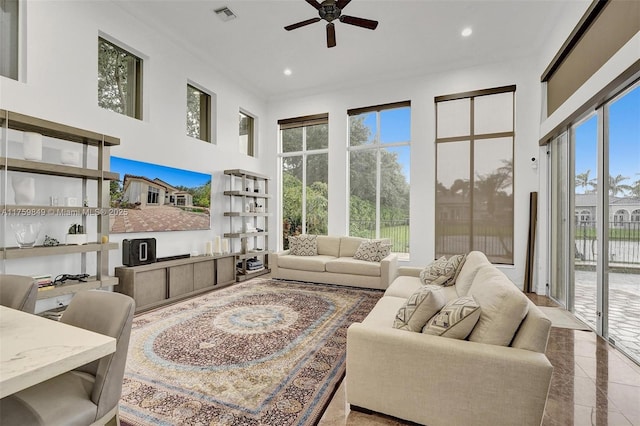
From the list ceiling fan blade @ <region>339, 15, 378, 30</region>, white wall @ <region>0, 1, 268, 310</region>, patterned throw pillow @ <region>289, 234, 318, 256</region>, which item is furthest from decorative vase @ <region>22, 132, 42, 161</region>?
patterned throw pillow @ <region>289, 234, 318, 256</region>

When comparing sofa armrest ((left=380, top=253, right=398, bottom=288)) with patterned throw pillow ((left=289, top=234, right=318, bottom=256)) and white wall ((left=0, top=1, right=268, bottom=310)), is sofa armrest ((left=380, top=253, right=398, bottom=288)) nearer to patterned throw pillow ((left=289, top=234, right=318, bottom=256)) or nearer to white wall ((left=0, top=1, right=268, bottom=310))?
patterned throw pillow ((left=289, top=234, right=318, bottom=256))

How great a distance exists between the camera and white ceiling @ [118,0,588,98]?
400cm

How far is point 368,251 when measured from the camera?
5.27 metres

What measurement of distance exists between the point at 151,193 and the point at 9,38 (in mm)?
2096

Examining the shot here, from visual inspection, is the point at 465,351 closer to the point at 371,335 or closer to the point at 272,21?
the point at 371,335

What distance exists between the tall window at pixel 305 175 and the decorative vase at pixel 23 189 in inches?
181

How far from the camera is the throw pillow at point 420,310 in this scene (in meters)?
1.82

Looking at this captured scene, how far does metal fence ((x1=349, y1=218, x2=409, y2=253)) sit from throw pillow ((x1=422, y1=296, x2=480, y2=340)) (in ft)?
14.0

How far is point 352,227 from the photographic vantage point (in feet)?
21.0

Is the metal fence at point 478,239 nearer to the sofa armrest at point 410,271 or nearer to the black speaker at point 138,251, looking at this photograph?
Answer: the sofa armrest at point 410,271

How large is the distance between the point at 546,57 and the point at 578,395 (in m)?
4.76

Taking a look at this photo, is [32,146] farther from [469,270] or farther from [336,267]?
[469,270]

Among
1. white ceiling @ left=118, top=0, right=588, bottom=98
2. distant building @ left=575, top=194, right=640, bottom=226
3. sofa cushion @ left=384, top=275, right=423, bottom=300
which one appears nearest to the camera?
distant building @ left=575, top=194, right=640, bottom=226

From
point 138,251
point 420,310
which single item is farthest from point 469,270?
point 138,251
